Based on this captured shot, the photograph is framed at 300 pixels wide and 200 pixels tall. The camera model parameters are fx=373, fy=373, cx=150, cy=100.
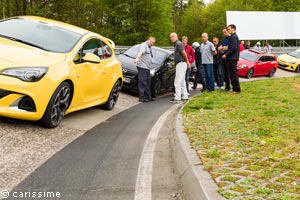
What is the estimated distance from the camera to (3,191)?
3576mm

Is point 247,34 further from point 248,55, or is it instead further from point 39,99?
point 39,99

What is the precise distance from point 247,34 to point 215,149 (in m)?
35.3

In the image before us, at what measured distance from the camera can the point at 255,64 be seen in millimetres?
22594

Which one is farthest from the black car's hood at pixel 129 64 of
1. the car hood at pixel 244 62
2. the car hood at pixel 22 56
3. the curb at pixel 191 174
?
the car hood at pixel 244 62

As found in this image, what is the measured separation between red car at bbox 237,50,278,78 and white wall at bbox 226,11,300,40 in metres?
14.3

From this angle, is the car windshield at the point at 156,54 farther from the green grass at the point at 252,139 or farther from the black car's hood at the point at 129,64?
the green grass at the point at 252,139

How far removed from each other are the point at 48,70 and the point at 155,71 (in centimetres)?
703

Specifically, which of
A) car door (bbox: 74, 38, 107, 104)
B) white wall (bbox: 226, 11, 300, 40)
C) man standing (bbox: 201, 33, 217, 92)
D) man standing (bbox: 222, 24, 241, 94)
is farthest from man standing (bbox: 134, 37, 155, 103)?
white wall (bbox: 226, 11, 300, 40)

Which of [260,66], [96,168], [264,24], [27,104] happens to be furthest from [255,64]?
[96,168]

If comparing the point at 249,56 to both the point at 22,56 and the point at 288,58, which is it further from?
the point at 22,56

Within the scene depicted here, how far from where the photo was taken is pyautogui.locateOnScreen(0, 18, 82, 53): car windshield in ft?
21.5

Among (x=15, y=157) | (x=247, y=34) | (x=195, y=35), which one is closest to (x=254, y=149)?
(x=15, y=157)

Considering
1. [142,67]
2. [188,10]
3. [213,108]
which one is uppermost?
[188,10]

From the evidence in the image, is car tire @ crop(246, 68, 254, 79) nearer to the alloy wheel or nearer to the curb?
the alloy wheel
